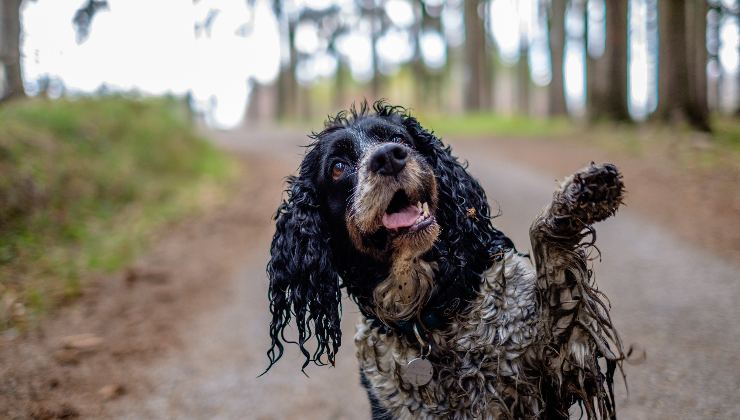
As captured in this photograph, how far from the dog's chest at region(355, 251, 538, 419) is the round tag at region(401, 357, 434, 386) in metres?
0.03

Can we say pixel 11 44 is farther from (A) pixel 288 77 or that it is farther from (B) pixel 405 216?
(A) pixel 288 77

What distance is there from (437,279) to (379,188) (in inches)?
21.4

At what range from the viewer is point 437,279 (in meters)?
3.03

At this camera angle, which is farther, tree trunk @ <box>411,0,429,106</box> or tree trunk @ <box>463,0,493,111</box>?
tree trunk @ <box>411,0,429,106</box>

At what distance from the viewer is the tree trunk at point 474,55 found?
23281 millimetres

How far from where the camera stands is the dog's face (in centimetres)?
292

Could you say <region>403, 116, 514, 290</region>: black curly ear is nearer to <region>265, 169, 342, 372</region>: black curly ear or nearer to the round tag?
the round tag

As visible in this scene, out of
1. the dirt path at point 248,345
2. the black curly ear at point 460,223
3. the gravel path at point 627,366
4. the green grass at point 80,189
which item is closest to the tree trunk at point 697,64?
the dirt path at point 248,345

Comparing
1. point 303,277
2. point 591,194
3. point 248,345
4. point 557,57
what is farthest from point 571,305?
point 557,57

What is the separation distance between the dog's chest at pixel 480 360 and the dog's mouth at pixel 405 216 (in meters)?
0.42

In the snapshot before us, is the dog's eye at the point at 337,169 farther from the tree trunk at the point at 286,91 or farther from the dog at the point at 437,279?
the tree trunk at the point at 286,91

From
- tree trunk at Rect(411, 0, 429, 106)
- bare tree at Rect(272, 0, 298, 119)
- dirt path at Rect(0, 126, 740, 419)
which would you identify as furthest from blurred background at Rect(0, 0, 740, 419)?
bare tree at Rect(272, 0, 298, 119)

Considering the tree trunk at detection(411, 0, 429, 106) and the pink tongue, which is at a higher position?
the tree trunk at detection(411, 0, 429, 106)

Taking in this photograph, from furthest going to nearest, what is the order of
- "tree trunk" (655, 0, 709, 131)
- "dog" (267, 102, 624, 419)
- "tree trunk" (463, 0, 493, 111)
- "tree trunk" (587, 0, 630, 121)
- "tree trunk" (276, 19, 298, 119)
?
"tree trunk" (276, 19, 298, 119) → "tree trunk" (463, 0, 493, 111) → "tree trunk" (587, 0, 630, 121) → "tree trunk" (655, 0, 709, 131) → "dog" (267, 102, 624, 419)
